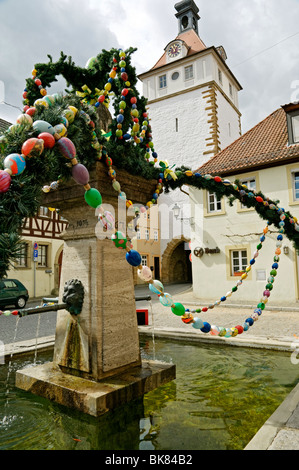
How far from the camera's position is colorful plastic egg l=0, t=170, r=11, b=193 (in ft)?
5.94

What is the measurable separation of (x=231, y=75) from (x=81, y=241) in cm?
2763

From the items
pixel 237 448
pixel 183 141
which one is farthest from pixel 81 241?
pixel 183 141

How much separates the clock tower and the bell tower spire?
133 inches

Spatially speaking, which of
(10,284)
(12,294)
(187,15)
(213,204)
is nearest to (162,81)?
(187,15)

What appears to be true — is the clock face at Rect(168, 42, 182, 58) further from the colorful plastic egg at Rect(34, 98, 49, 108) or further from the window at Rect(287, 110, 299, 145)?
the colorful plastic egg at Rect(34, 98, 49, 108)

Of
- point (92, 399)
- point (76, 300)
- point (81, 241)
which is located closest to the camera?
point (92, 399)

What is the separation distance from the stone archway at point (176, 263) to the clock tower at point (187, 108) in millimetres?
119

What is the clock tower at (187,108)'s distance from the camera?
73.7 feet

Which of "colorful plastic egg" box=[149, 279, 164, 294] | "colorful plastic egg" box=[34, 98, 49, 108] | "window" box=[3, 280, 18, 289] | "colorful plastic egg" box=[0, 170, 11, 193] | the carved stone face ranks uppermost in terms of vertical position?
"colorful plastic egg" box=[34, 98, 49, 108]

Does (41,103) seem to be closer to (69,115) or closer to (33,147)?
(69,115)

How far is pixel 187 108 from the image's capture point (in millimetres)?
23484

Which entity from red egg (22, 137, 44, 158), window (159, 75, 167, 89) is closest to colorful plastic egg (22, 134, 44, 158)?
red egg (22, 137, 44, 158)

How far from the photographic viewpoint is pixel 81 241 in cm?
343

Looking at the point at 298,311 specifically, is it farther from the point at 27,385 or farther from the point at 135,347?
the point at 27,385
